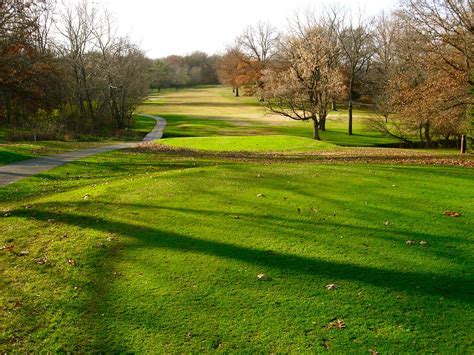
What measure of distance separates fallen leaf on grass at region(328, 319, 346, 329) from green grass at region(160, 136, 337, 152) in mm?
26772

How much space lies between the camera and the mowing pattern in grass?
512cm

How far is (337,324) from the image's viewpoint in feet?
17.4

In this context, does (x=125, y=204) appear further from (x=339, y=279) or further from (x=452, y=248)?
(x=452, y=248)

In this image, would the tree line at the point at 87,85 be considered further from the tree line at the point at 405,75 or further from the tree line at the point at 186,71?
the tree line at the point at 186,71

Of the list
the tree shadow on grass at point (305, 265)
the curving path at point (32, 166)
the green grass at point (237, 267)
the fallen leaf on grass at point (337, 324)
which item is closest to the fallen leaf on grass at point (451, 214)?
the green grass at point (237, 267)

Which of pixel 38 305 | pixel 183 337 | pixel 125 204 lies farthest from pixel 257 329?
pixel 125 204

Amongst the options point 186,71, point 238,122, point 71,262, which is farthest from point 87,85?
point 186,71

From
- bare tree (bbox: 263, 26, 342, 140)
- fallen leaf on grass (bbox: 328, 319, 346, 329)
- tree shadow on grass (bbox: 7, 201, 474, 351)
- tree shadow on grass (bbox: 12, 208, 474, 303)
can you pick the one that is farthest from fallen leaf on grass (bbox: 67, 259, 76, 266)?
bare tree (bbox: 263, 26, 342, 140)

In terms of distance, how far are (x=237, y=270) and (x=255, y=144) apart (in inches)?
1161

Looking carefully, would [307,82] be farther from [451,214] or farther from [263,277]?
[263,277]

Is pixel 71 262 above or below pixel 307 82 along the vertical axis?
below

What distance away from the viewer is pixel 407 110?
35000 mm

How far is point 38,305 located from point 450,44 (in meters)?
32.4

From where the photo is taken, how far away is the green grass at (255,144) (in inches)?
1303
